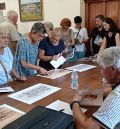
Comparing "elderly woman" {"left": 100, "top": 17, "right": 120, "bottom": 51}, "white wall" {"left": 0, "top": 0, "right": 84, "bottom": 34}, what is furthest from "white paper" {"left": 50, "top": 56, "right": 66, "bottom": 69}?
"white wall" {"left": 0, "top": 0, "right": 84, "bottom": 34}

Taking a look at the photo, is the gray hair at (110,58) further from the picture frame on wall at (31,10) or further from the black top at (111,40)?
the picture frame on wall at (31,10)

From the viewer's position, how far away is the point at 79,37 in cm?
489

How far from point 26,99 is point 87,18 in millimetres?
3851

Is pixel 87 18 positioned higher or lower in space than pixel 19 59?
higher

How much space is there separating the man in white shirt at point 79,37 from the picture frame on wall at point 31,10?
4.33ft

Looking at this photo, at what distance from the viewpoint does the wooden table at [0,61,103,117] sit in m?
1.77

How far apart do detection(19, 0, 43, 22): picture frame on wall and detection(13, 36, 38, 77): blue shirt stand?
3222mm

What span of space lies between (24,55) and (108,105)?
5.33 feet

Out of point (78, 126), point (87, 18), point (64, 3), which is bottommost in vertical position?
point (78, 126)

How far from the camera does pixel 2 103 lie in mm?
1815

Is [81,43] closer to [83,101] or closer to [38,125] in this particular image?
[83,101]

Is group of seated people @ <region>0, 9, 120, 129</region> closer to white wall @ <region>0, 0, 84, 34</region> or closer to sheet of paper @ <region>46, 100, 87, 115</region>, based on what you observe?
sheet of paper @ <region>46, 100, 87, 115</region>

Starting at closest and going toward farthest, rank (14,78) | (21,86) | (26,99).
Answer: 1. (26,99)
2. (21,86)
3. (14,78)

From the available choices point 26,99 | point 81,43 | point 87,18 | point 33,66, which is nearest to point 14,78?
point 33,66
